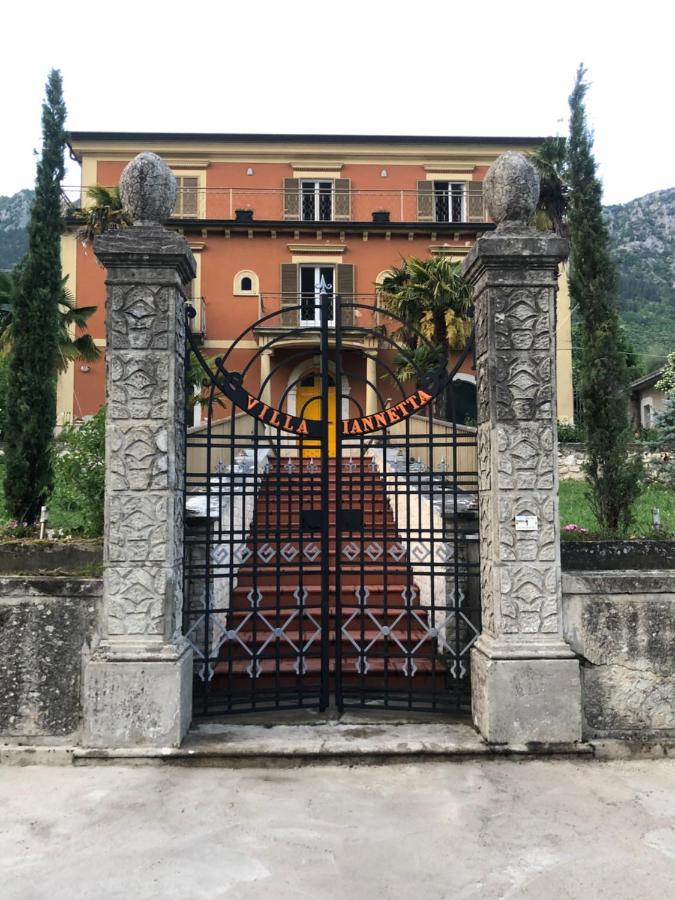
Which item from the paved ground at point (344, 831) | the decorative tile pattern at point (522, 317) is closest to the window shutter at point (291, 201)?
the decorative tile pattern at point (522, 317)

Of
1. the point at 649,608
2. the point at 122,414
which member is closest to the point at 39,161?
the point at 122,414

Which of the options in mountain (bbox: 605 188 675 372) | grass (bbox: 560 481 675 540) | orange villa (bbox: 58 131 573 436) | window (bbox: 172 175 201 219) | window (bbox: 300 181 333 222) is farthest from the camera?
mountain (bbox: 605 188 675 372)

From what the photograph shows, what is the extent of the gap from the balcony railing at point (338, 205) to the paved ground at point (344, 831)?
21.3 m

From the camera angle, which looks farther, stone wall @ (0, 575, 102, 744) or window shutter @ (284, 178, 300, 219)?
window shutter @ (284, 178, 300, 219)

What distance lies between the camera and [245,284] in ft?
72.1

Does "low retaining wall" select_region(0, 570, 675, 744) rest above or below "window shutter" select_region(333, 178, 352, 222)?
below

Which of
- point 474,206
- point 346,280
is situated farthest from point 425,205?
point 346,280

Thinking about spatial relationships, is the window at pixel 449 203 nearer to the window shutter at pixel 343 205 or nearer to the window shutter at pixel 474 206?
the window shutter at pixel 474 206

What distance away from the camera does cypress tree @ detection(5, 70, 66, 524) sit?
1148 cm

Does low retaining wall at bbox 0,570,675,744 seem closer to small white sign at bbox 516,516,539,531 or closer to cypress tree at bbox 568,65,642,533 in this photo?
small white sign at bbox 516,516,539,531

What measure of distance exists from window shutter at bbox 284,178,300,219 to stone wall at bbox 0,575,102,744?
20785mm

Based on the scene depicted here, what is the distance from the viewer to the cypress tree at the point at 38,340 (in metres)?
11.5

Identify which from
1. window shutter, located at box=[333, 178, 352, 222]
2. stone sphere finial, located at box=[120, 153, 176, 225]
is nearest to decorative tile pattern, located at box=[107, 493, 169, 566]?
stone sphere finial, located at box=[120, 153, 176, 225]

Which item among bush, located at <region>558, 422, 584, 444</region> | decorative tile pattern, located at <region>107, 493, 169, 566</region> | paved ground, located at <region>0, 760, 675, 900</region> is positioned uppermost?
bush, located at <region>558, 422, 584, 444</region>
